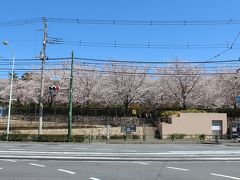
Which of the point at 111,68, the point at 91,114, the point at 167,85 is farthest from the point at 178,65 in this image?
the point at 91,114

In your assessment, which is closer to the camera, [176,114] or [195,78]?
[176,114]

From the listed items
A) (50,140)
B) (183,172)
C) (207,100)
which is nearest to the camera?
(183,172)

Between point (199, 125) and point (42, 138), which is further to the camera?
point (199, 125)

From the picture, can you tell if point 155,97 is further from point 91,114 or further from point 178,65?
point 91,114

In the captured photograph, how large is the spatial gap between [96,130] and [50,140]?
10.00 m

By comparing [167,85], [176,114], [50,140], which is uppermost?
[167,85]

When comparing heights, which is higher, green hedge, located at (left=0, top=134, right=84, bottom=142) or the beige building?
the beige building

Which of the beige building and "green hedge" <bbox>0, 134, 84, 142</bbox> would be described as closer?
"green hedge" <bbox>0, 134, 84, 142</bbox>

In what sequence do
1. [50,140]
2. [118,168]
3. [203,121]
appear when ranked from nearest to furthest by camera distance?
[118,168], [50,140], [203,121]

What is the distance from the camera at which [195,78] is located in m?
63.8

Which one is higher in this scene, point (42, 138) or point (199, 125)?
point (199, 125)

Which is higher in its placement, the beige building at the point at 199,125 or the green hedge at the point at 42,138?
the beige building at the point at 199,125

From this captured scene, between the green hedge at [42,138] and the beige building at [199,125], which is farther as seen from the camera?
the beige building at [199,125]

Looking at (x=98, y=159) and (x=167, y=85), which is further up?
(x=167, y=85)
